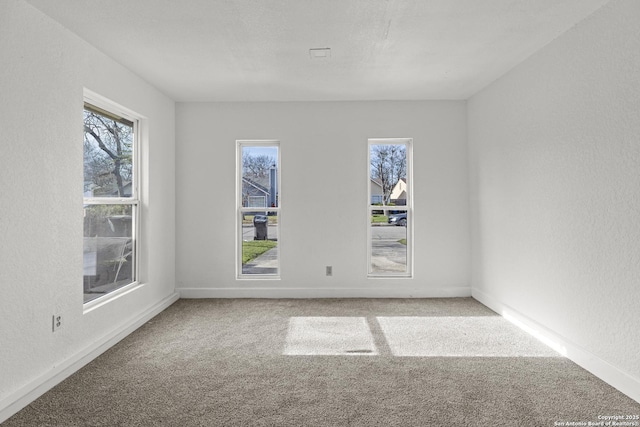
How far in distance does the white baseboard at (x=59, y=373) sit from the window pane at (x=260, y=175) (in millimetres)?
1901

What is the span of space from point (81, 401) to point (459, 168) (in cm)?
436

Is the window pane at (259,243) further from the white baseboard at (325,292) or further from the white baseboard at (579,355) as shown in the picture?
the white baseboard at (579,355)

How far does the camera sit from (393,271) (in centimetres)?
466

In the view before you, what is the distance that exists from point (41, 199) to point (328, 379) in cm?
227

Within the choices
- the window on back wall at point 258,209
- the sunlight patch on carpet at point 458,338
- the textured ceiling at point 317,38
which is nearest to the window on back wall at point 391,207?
the textured ceiling at point 317,38

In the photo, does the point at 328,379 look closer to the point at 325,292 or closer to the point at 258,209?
the point at 325,292

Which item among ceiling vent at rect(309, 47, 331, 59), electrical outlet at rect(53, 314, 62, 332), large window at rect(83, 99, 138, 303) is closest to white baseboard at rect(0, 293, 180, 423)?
electrical outlet at rect(53, 314, 62, 332)

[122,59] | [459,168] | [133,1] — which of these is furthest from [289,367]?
[459,168]

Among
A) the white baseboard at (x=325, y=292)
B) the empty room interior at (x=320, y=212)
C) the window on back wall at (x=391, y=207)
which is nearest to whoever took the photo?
the empty room interior at (x=320, y=212)

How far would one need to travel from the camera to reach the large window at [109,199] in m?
3.01

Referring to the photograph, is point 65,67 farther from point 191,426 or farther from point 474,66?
point 474,66

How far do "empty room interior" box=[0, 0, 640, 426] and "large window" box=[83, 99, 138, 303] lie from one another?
0.9 inches

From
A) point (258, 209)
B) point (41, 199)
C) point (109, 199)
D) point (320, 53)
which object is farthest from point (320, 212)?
point (41, 199)

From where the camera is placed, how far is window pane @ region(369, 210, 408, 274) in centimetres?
465
